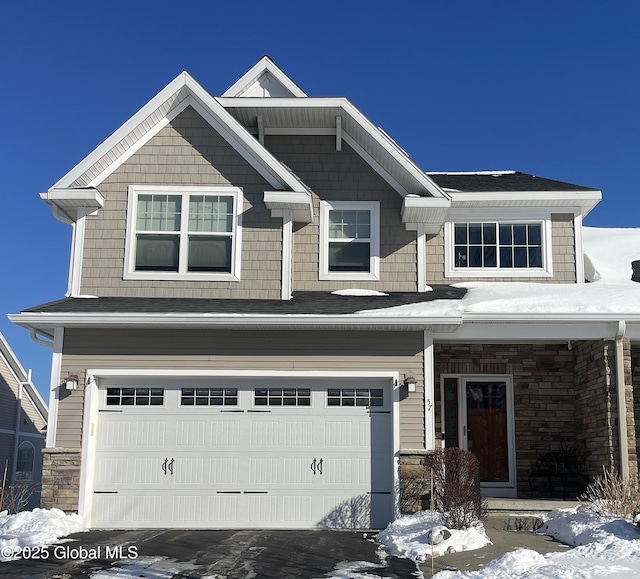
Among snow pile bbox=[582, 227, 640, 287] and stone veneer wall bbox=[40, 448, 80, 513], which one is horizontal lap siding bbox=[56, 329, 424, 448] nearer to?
stone veneer wall bbox=[40, 448, 80, 513]

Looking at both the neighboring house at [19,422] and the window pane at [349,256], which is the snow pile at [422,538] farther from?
the neighboring house at [19,422]

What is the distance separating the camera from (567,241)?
13.8 m

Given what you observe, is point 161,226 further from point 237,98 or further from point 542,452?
point 542,452

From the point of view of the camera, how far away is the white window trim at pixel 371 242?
12.7m

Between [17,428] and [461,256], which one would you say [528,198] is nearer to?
[461,256]

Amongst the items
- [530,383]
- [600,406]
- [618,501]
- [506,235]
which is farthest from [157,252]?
[618,501]

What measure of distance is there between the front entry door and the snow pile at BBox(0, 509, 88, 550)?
6.51 meters

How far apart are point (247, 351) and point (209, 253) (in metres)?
1.78

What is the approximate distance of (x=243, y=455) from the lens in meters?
11.4

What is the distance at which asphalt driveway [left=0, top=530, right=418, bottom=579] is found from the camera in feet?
24.2

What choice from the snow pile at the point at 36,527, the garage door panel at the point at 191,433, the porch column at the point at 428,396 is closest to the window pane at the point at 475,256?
the porch column at the point at 428,396

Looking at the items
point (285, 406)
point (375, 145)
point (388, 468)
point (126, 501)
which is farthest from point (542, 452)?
point (126, 501)

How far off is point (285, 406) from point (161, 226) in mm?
3490

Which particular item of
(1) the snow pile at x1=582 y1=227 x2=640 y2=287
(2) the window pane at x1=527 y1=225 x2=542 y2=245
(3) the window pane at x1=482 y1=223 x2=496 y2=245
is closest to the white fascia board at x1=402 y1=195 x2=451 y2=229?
(3) the window pane at x1=482 y1=223 x2=496 y2=245
